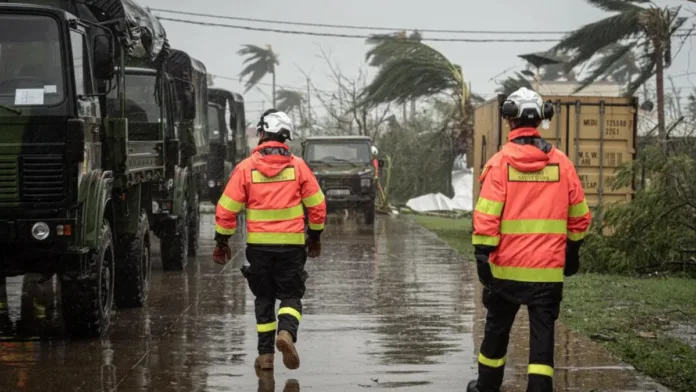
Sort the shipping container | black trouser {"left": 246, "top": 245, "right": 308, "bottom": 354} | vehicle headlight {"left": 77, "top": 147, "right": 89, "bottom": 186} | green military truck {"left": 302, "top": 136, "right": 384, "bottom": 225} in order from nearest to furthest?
1. black trouser {"left": 246, "top": 245, "right": 308, "bottom": 354}
2. vehicle headlight {"left": 77, "top": 147, "right": 89, "bottom": 186}
3. the shipping container
4. green military truck {"left": 302, "top": 136, "right": 384, "bottom": 225}

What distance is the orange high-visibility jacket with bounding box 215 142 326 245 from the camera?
27.9 feet

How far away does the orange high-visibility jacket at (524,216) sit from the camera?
6848mm

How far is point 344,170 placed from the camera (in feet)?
86.7

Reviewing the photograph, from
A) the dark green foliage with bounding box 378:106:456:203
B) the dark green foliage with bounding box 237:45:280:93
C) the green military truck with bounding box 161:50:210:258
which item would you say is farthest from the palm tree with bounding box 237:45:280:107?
the green military truck with bounding box 161:50:210:258

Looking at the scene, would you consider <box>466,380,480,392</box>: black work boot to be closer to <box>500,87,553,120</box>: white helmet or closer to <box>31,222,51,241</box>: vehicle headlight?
<box>500,87,553,120</box>: white helmet

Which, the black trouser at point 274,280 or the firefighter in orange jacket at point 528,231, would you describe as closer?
the firefighter in orange jacket at point 528,231

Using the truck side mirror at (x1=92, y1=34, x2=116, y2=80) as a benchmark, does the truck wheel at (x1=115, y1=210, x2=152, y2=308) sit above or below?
below

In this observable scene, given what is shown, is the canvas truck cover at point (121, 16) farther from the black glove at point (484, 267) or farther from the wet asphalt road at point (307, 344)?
the black glove at point (484, 267)

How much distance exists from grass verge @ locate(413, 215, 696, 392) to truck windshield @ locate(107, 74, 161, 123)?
5487 millimetres

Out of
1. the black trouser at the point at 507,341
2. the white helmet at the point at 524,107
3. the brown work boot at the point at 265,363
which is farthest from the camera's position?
the brown work boot at the point at 265,363

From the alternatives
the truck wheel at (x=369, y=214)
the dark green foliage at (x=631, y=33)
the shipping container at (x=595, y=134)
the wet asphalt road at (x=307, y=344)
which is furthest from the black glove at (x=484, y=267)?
the truck wheel at (x=369, y=214)

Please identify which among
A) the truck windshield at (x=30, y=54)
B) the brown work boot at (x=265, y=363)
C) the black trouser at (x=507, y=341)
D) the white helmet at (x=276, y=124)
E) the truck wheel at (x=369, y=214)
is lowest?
the truck wheel at (x=369, y=214)

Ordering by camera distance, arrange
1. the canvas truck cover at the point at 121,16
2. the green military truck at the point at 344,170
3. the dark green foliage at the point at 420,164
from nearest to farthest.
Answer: the canvas truck cover at the point at 121,16 → the green military truck at the point at 344,170 → the dark green foliage at the point at 420,164

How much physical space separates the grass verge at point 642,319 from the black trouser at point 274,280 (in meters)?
2.52
